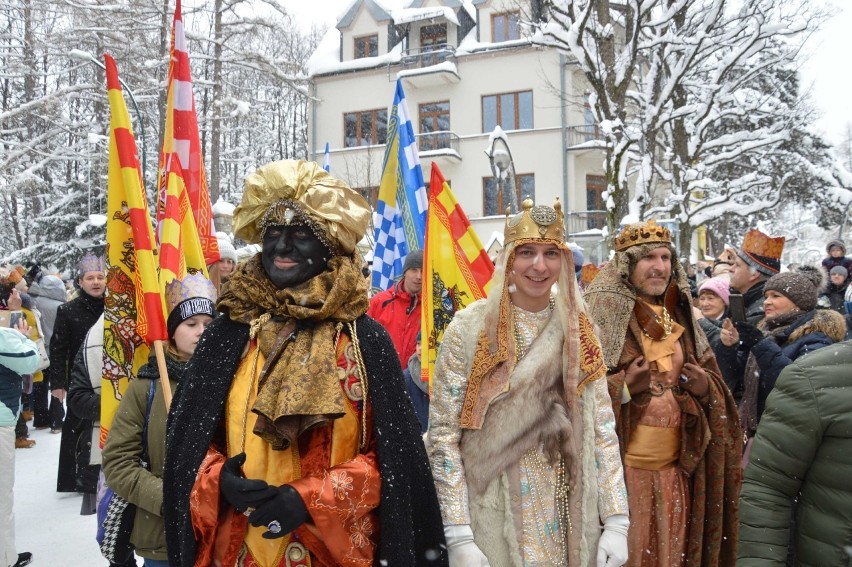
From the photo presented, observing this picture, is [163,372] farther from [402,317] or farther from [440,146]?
[440,146]

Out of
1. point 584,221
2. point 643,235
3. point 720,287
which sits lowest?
point 720,287

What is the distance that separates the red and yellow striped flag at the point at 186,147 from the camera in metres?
4.30

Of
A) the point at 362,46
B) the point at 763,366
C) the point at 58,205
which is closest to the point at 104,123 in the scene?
the point at 58,205

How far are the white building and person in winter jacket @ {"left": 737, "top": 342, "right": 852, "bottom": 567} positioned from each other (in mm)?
22420

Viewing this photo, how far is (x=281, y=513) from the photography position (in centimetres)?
197

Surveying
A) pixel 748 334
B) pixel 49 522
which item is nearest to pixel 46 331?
pixel 49 522

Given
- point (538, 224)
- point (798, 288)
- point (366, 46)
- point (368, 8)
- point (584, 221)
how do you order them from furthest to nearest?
point (366, 46)
point (368, 8)
point (584, 221)
point (798, 288)
point (538, 224)

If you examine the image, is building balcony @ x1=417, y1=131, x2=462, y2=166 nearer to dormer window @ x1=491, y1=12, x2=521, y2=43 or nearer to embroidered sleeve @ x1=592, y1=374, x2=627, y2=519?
dormer window @ x1=491, y1=12, x2=521, y2=43

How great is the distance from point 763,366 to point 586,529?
2.13 meters

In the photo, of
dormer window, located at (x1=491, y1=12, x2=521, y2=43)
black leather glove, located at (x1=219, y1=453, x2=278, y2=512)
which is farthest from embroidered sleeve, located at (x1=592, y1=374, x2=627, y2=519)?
dormer window, located at (x1=491, y1=12, x2=521, y2=43)

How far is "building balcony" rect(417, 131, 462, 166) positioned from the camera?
26.1 m

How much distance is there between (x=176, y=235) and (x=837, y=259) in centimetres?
881

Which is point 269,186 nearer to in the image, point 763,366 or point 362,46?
point 763,366

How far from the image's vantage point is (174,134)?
14.5ft
